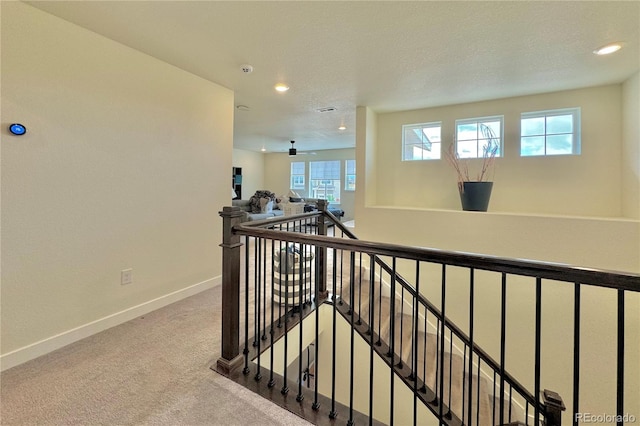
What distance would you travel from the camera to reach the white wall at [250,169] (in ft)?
30.6

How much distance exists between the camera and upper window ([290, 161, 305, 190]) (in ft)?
32.7

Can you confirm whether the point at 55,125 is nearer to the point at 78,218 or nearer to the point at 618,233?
the point at 78,218

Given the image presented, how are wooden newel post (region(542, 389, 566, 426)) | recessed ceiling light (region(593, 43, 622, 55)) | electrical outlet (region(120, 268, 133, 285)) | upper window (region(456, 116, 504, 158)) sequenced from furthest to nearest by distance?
upper window (region(456, 116, 504, 158))
electrical outlet (region(120, 268, 133, 285))
recessed ceiling light (region(593, 43, 622, 55))
wooden newel post (region(542, 389, 566, 426))

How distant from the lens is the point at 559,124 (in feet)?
11.4

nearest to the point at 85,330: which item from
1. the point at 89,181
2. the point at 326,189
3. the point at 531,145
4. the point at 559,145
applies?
the point at 89,181

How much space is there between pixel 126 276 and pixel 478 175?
4297mm

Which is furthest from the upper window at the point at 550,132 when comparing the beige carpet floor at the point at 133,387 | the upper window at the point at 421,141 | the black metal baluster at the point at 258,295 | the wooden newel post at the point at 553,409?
the beige carpet floor at the point at 133,387

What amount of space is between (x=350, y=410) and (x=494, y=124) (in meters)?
3.89

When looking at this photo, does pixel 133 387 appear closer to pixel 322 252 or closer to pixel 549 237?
pixel 322 252

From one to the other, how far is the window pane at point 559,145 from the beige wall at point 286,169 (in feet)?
19.1

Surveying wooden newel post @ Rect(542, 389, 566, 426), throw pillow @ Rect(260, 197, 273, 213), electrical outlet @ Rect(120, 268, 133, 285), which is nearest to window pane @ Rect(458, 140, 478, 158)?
wooden newel post @ Rect(542, 389, 566, 426)

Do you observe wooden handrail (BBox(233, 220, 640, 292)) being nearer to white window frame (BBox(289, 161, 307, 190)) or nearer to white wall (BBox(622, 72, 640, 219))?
white wall (BBox(622, 72, 640, 219))

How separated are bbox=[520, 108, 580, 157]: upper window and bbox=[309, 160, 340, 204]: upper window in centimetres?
601

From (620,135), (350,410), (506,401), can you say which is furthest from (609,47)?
(506,401)
